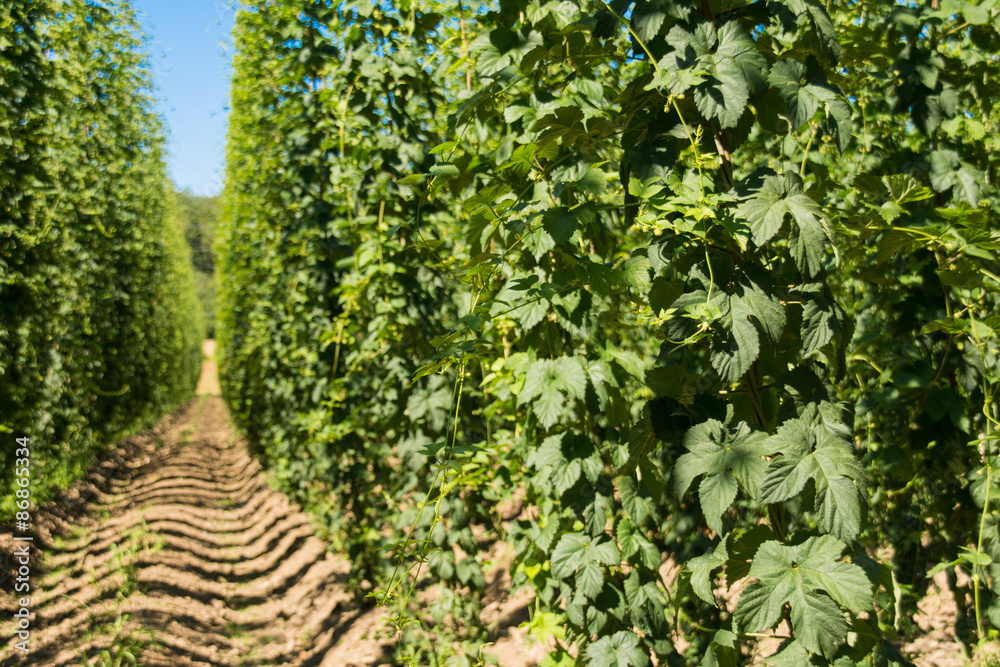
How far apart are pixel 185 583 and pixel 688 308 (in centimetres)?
472

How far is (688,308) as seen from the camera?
106cm

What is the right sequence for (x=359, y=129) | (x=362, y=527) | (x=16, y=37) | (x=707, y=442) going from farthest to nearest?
(x=16, y=37) < (x=362, y=527) < (x=359, y=129) < (x=707, y=442)

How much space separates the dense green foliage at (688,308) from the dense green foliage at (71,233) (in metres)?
2.15

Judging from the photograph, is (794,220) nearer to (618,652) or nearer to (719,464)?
(719,464)

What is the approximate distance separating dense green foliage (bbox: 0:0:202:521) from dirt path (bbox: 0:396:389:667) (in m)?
0.56

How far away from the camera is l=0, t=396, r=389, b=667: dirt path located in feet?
11.3

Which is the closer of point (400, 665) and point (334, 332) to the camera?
point (400, 665)

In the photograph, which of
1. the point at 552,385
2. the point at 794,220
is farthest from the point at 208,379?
the point at 794,220

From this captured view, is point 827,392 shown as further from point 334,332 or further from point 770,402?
point 334,332

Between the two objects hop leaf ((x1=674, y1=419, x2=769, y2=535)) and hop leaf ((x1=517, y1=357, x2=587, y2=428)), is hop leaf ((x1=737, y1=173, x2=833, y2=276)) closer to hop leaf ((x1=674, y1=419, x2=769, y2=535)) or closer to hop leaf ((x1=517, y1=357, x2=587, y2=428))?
hop leaf ((x1=674, y1=419, x2=769, y2=535))

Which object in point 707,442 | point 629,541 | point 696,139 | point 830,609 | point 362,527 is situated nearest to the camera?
point 830,609

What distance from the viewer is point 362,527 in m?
3.79

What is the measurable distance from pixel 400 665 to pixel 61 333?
152 inches

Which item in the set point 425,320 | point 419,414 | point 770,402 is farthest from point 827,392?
point 425,320
